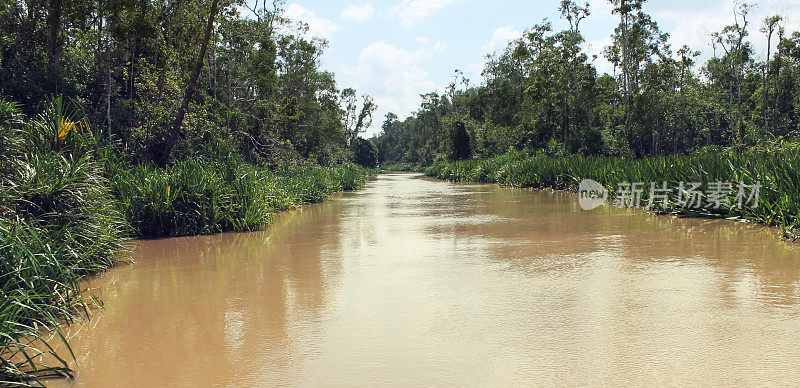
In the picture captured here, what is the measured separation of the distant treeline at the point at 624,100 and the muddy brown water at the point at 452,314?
67.4 feet

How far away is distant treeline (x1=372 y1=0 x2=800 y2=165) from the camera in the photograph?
1209 inches

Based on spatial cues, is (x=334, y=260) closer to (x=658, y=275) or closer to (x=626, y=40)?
(x=658, y=275)

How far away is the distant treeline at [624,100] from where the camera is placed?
30719mm

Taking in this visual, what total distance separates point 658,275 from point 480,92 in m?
40.9


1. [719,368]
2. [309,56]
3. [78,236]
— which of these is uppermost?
[309,56]

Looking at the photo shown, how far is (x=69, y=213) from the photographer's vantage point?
6.21 m

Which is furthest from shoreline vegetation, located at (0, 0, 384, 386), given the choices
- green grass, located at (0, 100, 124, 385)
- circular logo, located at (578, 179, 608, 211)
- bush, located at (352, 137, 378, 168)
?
bush, located at (352, 137, 378, 168)

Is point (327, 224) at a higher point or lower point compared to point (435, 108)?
lower

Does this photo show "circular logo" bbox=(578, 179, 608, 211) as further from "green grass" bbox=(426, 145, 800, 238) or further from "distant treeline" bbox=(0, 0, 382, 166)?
"distant treeline" bbox=(0, 0, 382, 166)

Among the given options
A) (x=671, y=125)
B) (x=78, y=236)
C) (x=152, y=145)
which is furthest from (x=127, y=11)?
(x=671, y=125)

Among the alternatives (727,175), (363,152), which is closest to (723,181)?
(727,175)

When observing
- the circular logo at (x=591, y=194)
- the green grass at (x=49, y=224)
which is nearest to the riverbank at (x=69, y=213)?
the green grass at (x=49, y=224)

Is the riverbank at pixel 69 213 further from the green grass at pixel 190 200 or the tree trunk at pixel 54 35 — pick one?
the tree trunk at pixel 54 35

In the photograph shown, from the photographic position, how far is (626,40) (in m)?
33.0
